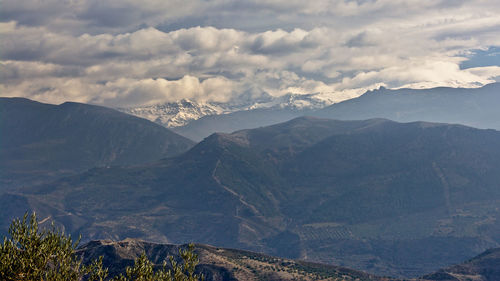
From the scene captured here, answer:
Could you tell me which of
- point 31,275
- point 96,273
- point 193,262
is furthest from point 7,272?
point 193,262

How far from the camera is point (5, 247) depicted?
131 meters

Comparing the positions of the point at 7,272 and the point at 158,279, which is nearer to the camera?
the point at 7,272

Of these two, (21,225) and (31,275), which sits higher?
(21,225)

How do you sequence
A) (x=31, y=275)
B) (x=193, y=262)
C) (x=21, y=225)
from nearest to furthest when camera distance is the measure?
(x=31, y=275), (x=21, y=225), (x=193, y=262)

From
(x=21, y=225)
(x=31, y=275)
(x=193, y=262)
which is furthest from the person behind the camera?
(x=193, y=262)

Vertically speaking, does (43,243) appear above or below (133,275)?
above

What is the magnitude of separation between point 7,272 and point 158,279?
32217 mm

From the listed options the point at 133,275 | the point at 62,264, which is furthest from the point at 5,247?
the point at 133,275

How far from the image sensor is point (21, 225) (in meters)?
133

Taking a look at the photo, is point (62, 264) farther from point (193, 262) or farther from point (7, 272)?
point (193, 262)

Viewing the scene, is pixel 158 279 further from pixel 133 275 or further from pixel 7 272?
pixel 7 272

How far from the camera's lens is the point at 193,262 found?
14150 centimetres

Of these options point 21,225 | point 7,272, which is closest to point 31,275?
point 7,272

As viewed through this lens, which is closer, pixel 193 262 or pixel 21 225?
pixel 21 225
